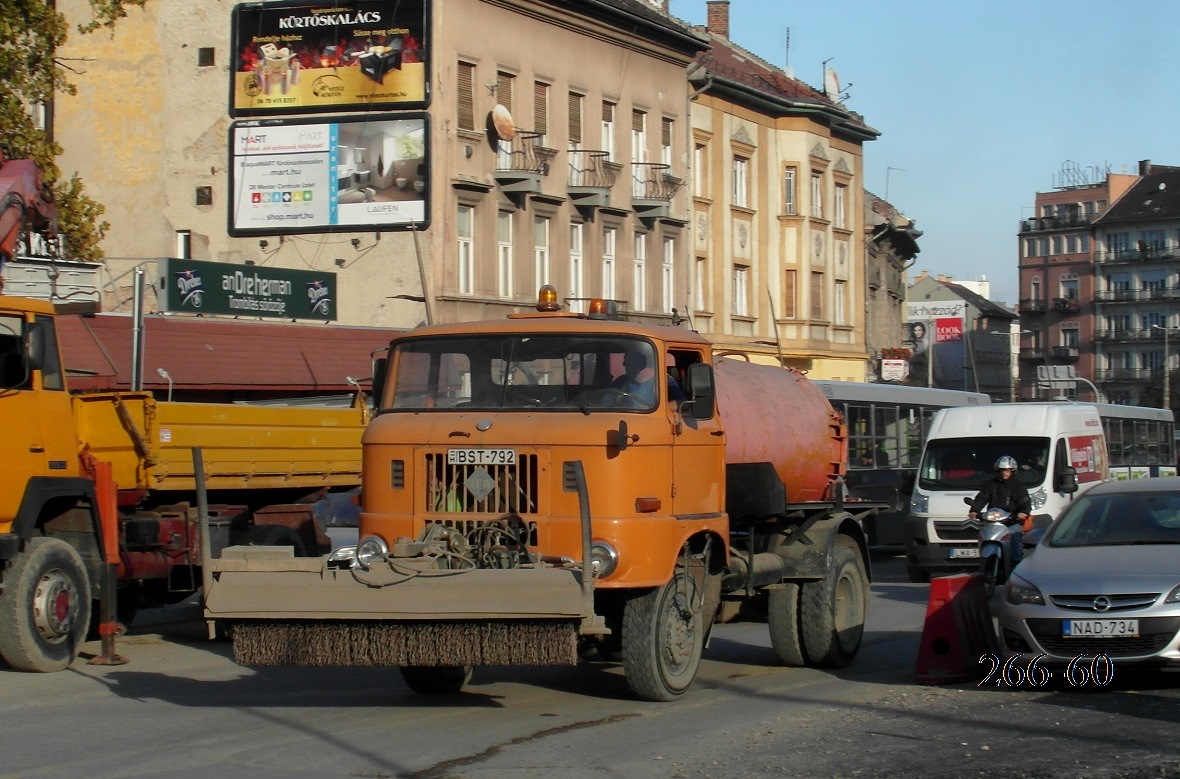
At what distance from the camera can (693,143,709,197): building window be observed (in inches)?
1786

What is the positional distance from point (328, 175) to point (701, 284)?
14512 millimetres

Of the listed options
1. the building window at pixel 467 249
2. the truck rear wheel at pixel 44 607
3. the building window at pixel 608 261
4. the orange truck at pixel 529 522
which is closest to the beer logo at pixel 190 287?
the building window at pixel 467 249

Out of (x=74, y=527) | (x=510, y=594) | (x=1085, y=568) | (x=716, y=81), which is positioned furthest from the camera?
(x=716, y=81)

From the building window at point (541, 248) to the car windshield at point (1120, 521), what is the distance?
2555cm

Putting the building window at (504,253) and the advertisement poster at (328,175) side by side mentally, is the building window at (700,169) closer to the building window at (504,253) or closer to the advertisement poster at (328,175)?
the building window at (504,253)

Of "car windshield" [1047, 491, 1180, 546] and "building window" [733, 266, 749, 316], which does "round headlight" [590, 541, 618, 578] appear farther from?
"building window" [733, 266, 749, 316]

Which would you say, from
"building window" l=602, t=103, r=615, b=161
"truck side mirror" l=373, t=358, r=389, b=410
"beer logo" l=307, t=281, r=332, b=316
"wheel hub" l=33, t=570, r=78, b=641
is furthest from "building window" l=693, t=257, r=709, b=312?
"truck side mirror" l=373, t=358, r=389, b=410

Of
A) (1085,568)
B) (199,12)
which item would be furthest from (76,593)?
(199,12)

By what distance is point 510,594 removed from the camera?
29.8ft

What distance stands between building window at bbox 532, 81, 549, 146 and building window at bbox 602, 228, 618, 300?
3486 millimetres

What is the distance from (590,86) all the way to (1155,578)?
1199 inches

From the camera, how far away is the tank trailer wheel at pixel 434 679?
1097cm

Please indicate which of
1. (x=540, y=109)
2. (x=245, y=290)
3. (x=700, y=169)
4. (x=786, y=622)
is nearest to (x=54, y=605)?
(x=786, y=622)

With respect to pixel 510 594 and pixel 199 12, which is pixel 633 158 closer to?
pixel 199 12
